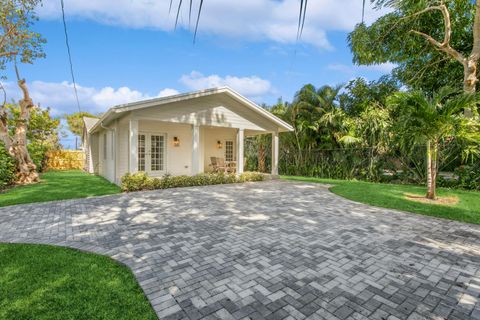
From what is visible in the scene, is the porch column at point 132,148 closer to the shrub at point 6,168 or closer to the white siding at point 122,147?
the white siding at point 122,147

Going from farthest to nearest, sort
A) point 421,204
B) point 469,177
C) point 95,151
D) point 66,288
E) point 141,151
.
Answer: point 95,151, point 141,151, point 469,177, point 421,204, point 66,288

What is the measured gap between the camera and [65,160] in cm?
2034

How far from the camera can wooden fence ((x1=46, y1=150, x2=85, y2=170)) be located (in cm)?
1946

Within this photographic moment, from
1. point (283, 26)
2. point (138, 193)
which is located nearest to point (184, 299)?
point (283, 26)

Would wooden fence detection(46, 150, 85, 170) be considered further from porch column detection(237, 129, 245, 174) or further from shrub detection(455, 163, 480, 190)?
shrub detection(455, 163, 480, 190)

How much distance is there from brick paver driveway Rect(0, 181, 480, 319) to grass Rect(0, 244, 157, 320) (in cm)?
19

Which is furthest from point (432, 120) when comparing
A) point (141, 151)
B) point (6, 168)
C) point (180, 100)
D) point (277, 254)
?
point (6, 168)

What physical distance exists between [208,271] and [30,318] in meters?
1.69

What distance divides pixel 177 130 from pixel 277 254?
34.4 feet

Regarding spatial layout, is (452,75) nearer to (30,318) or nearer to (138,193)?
(138,193)

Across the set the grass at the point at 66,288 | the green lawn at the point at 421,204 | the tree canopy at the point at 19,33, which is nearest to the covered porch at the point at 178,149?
the green lawn at the point at 421,204

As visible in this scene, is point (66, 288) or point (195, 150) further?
point (195, 150)

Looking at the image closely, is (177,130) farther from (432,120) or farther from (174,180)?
(432,120)

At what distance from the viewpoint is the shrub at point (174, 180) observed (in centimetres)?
891
